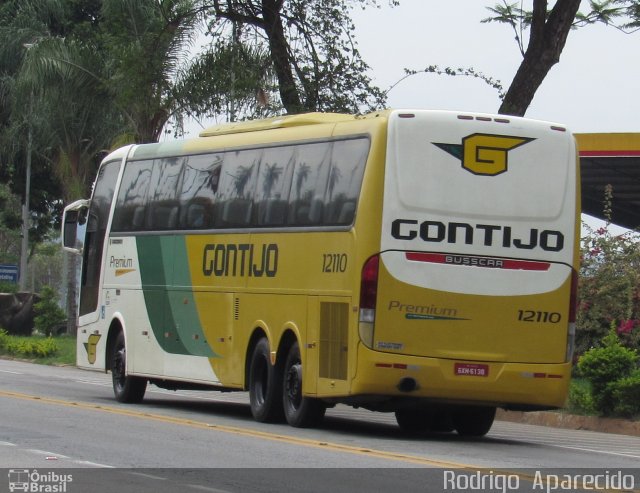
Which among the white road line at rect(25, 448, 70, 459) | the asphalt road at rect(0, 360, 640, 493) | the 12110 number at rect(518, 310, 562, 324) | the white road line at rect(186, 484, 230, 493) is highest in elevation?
the 12110 number at rect(518, 310, 562, 324)

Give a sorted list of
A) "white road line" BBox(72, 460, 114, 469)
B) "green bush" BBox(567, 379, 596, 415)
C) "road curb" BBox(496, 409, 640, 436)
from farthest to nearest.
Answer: "green bush" BBox(567, 379, 596, 415)
"road curb" BBox(496, 409, 640, 436)
"white road line" BBox(72, 460, 114, 469)

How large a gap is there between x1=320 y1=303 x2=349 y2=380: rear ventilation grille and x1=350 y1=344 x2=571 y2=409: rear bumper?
1.29 feet

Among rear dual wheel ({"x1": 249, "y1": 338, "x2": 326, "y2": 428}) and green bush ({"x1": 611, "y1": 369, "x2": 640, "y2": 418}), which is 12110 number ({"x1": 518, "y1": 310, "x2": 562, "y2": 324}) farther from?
green bush ({"x1": 611, "y1": 369, "x2": 640, "y2": 418})

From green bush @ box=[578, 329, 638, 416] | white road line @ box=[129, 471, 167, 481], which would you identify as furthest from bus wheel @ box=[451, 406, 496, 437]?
white road line @ box=[129, 471, 167, 481]

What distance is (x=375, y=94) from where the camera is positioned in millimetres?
29578

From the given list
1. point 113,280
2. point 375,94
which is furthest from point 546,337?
point 375,94

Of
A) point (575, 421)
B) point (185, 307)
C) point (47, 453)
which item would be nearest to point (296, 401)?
point (185, 307)

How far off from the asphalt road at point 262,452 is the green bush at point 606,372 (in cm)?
90

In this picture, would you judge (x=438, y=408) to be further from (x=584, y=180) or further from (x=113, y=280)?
(x=584, y=180)

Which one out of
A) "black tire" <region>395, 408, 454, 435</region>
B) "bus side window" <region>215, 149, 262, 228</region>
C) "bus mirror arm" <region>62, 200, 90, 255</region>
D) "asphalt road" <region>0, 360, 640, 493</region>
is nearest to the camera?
"asphalt road" <region>0, 360, 640, 493</region>

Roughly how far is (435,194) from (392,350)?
1796mm

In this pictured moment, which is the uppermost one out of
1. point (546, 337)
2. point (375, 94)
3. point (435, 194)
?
point (375, 94)

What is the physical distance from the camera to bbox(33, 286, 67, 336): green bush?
46.4 meters

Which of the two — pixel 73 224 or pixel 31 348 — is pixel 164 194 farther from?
pixel 31 348
